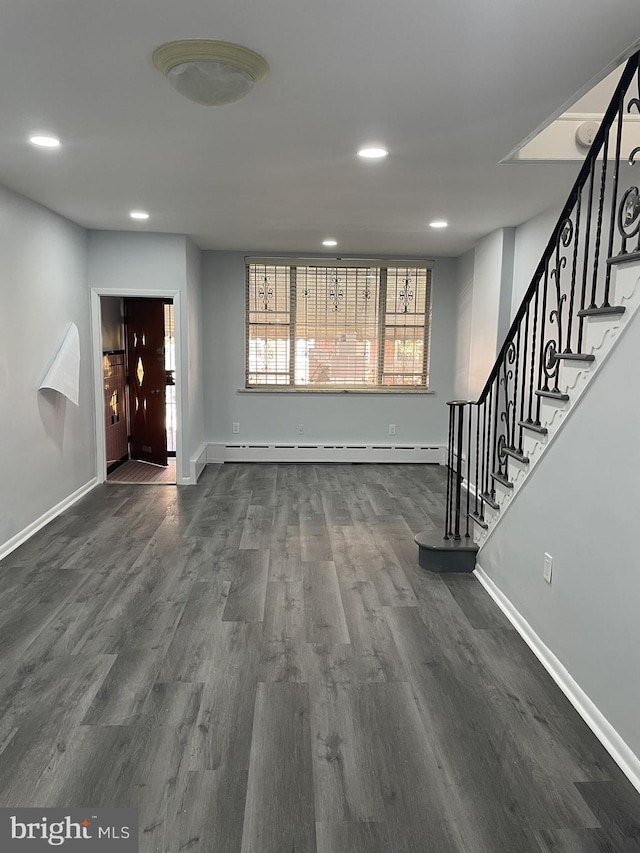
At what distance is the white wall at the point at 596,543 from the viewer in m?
2.03

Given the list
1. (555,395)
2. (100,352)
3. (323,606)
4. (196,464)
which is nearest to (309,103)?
(555,395)

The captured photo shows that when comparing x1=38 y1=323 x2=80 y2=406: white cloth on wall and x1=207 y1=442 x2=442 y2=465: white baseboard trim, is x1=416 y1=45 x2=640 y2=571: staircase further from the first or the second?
x1=38 y1=323 x2=80 y2=406: white cloth on wall

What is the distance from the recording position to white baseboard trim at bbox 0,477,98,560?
13.0 feet

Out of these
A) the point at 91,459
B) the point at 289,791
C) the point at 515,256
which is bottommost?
the point at 289,791

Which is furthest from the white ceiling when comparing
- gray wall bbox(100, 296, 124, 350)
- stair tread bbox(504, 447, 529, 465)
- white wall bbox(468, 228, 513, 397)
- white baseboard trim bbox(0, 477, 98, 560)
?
white baseboard trim bbox(0, 477, 98, 560)

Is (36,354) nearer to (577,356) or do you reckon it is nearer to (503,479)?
(503,479)

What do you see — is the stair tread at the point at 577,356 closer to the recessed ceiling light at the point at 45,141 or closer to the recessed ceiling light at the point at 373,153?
the recessed ceiling light at the point at 373,153

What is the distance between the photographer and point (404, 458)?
705cm

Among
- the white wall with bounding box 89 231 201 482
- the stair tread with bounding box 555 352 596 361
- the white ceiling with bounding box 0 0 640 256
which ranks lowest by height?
the stair tread with bounding box 555 352 596 361

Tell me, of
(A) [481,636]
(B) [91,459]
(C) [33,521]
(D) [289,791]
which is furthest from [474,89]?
(B) [91,459]

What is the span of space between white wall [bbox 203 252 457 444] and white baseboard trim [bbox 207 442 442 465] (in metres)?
0.08

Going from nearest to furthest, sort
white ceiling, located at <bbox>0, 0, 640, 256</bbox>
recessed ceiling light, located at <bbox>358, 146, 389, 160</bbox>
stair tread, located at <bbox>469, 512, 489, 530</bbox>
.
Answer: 1. white ceiling, located at <bbox>0, 0, 640, 256</bbox>
2. recessed ceiling light, located at <bbox>358, 146, 389, 160</bbox>
3. stair tread, located at <bbox>469, 512, 489, 530</bbox>

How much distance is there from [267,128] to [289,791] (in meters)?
2.78

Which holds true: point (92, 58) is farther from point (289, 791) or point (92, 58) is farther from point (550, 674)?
point (550, 674)
